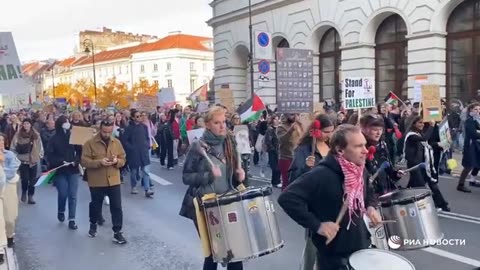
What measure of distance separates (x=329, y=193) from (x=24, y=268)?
4573mm

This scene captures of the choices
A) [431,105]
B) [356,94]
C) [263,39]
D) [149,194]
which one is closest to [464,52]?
[263,39]

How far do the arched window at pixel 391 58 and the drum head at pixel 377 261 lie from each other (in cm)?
2187

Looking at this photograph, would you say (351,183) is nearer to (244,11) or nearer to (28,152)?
(28,152)

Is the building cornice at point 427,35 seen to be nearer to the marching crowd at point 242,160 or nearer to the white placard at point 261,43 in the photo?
the white placard at point 261,43

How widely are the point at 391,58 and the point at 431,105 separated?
14.8m

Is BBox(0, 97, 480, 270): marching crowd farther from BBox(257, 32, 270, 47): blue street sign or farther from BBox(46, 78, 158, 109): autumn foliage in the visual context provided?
BBox(46, 78, 158, 109): autumn foliage

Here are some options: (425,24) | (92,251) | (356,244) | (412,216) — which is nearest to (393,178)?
(412,216)

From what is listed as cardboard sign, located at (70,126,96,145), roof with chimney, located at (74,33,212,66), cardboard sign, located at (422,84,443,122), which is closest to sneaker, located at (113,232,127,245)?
cardboard sign, located at (70,126,96,145)

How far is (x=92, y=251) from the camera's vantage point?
23.5 feet

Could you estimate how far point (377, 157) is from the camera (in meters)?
6.30

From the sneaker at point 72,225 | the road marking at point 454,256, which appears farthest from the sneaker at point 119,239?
the road marking at point 454,256

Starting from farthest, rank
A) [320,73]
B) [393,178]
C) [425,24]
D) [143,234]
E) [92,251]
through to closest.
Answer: [320,73] < [425,24] < [143,234] < [92,251] < [393,178]

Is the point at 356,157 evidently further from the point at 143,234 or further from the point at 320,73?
the point at 320,73

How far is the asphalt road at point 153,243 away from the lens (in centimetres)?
635
